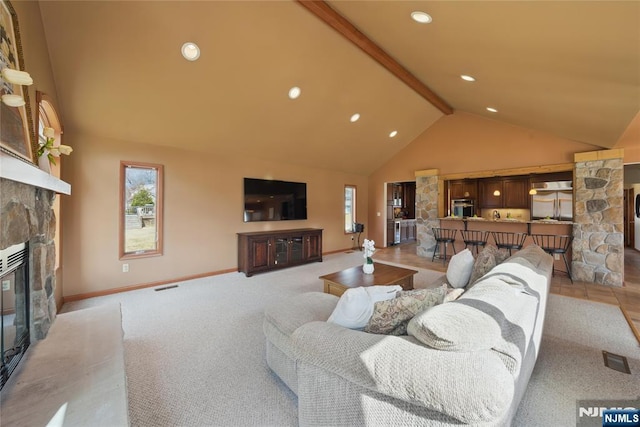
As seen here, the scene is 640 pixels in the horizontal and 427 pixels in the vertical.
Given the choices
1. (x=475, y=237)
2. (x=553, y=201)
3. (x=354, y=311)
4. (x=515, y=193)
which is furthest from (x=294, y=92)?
(x=515, y=193)

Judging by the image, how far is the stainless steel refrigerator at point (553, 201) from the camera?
5.80 m

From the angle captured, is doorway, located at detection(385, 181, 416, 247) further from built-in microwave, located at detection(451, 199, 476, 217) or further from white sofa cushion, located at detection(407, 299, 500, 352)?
white sofa cushion, located at detection(407, 299, 500, 352)

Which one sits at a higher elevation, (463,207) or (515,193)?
(515,193)

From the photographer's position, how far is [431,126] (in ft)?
22.0

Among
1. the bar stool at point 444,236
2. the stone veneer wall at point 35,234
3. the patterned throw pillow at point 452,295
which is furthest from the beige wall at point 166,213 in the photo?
the patterned throw pillow at point 452,295

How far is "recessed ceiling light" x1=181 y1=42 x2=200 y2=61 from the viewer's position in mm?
2949

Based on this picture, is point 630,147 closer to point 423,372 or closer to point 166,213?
point 423,372

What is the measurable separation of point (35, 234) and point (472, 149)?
7157mm

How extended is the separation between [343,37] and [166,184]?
3.53 meters

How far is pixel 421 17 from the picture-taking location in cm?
245

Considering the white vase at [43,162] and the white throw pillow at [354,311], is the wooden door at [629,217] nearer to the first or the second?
the white throw pillow at [354,311]

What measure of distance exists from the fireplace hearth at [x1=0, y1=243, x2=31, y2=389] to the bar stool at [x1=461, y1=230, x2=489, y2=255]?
650 cm

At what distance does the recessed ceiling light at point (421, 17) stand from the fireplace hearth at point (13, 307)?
137 inches

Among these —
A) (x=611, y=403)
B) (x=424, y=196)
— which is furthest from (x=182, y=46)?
(x=424, y=196)
